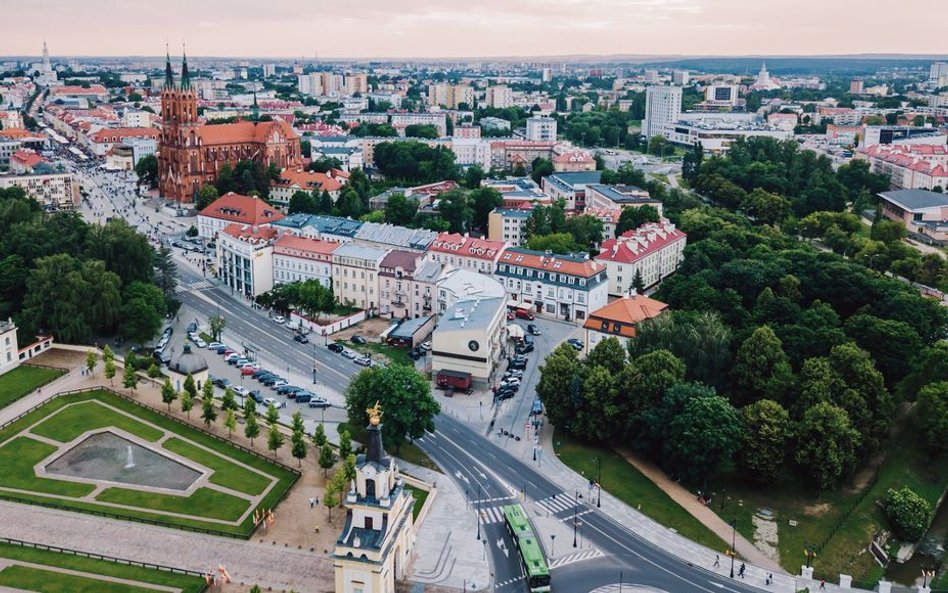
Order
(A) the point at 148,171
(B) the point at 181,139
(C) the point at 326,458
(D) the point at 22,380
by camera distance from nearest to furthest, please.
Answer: (C) the point at 326,458 → (D) the point at 22,380 → (B) the point at 181,139 → (A) the point at 148,171

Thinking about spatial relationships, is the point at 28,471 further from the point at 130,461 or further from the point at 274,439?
the point at 274,439

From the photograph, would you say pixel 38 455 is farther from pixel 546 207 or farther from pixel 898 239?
pixel 898 239

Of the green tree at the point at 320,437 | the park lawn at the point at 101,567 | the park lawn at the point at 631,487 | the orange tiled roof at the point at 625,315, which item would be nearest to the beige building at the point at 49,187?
the orange tiled roof at the point at 625,315

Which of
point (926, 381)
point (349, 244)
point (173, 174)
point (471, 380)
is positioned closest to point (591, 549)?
point (471, 380)

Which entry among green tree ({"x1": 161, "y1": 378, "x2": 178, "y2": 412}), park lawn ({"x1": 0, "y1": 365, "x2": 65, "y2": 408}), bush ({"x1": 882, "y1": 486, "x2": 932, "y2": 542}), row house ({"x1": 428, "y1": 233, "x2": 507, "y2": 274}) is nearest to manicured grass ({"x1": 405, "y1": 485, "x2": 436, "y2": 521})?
green tree ({"x1": 161, "y1": 378, "x2": 178, "y2": 412})

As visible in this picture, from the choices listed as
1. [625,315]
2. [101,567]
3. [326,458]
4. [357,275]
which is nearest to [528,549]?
[326,458]

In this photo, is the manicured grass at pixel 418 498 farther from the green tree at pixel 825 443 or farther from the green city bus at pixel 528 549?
the green tree at pixel 825 443
